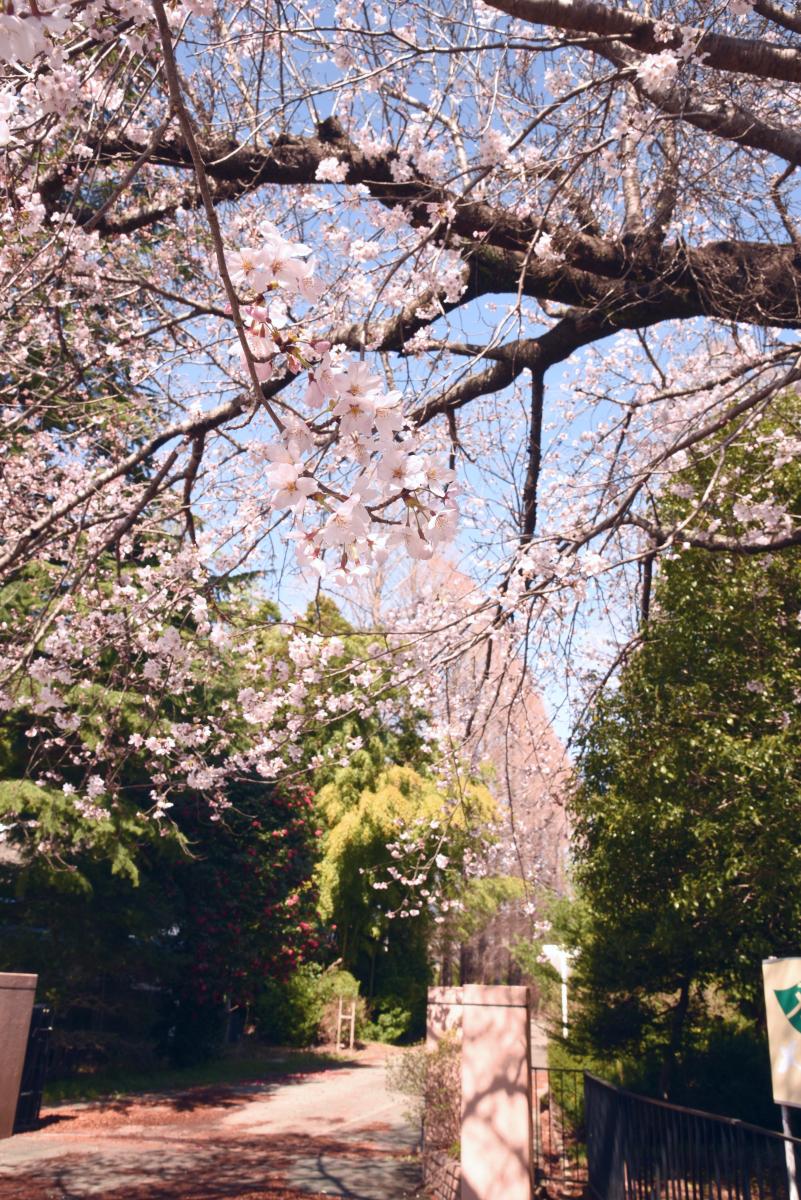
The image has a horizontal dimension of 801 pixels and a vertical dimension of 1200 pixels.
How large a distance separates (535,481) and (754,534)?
5.24 ft

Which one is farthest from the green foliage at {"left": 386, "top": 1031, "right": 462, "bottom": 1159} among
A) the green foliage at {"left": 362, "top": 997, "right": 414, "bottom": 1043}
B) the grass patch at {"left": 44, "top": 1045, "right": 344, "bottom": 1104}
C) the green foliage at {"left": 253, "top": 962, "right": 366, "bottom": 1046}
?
the green foliage at {"left": 362, "top": 997, "right": 414, "bottom": 1043}

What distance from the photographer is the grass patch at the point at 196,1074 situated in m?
11.1

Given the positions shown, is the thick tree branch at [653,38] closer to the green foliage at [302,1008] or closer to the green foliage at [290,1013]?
the green foliage at [302,1008]

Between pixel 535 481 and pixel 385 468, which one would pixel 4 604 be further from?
pixel 385 468

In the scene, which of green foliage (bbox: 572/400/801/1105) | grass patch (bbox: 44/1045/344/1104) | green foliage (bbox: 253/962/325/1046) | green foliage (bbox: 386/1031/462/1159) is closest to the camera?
green foliage (bbox: 572/400/801/1105)

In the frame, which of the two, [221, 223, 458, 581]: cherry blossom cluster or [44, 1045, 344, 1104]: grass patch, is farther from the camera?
[44, 1045, 344, 1104]: grass patch

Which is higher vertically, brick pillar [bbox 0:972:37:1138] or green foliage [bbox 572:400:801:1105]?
green foliage [bbox 572:400:801:1105]

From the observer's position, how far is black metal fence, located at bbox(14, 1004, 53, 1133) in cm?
896

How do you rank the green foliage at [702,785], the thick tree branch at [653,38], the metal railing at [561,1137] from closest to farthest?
the thick tree branch at [653,38]
the green foliage at [702,785]
the metal railing at [561,1137]

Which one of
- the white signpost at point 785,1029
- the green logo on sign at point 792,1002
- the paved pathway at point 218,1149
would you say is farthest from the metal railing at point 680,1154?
the paved pathway at point 218,1149

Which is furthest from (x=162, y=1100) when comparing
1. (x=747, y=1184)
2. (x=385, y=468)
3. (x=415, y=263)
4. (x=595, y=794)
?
(x=385, y=468)

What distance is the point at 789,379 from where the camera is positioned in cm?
383

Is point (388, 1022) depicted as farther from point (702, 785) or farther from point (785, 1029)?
point (785, 1029)

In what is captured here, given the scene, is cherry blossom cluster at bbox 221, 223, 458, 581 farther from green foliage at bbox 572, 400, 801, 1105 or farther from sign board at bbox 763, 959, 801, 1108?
green foliage at bbox 572, 400, 801, 1105
